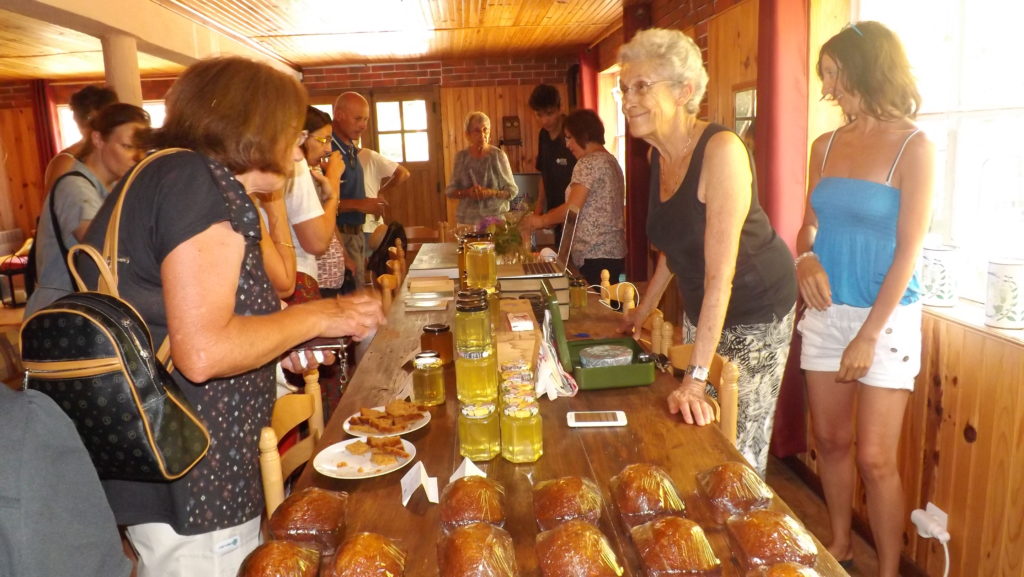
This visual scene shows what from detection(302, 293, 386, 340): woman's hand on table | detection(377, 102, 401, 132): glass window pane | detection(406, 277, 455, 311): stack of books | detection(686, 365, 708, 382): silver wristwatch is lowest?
detection(406, 277, 455, 311): stack of books

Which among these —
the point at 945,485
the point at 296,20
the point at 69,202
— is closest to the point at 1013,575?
the point at 945,485

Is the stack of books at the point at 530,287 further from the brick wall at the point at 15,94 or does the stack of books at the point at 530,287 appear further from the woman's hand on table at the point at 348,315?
the brick wall at the point at 15,94

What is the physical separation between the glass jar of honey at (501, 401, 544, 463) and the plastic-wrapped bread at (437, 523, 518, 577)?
0.32 m

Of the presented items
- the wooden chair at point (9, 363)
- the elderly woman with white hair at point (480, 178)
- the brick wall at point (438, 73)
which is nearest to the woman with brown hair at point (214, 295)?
the wooden chair at point (9, 363)

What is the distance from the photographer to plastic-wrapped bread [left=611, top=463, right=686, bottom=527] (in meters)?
1.11

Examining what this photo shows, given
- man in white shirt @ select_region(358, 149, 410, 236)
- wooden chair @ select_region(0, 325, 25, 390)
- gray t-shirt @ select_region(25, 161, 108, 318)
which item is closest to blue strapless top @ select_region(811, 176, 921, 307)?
gray t-shirt @ select_region(25, 161, 108, 318)

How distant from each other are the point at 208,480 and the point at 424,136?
8.12 metres

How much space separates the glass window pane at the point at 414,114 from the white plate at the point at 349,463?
26.2 ft

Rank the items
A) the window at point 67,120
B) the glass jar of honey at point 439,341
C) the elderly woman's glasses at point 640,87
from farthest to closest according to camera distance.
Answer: the window at point 67,120 → the glass jar of honey at point 439,341 → the elderly woman's glasses at point 640,87

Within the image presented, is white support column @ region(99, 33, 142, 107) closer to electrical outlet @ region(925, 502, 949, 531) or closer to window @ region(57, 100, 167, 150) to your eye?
window @ region(57, 100, 167, 150)

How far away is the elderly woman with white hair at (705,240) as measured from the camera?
171 cm

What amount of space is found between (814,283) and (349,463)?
153cm

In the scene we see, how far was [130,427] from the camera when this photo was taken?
3.72 feet

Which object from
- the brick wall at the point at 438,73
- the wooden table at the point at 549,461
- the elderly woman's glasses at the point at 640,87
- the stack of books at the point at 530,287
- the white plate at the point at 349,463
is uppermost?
the brick wall at the point at 438,73
